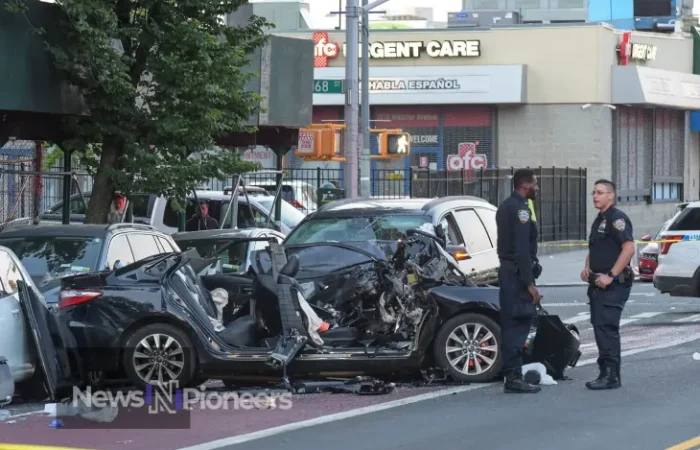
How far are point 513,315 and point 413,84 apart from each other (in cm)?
3150

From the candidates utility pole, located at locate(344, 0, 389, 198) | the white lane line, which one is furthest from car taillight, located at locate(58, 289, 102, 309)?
utility pole, located at locate(344, 0, 389, 198)

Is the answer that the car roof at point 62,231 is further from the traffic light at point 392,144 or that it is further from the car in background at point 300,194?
the car in background at point 300,194

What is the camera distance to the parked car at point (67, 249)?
12859 millimetres

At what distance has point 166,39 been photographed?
1733cm

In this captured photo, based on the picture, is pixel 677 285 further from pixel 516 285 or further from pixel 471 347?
pixel 516 285

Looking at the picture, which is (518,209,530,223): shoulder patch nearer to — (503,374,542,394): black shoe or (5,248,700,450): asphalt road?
(503,374,542,394): black shoe

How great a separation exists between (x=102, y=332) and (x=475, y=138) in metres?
32.3

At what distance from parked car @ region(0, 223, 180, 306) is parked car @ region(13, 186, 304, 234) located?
9.39m

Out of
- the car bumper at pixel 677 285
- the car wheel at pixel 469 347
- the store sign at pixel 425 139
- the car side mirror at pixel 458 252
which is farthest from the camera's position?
the store sign at pixel 425 139

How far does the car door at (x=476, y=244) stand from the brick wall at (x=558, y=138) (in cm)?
2325

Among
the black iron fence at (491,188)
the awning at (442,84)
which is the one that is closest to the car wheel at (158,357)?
the black iron fence at (491,188)

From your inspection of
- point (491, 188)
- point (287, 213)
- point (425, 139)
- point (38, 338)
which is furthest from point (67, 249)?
point (425, 139)

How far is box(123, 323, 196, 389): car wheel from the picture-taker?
36.3 ft

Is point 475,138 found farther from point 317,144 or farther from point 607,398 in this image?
point 607,398
